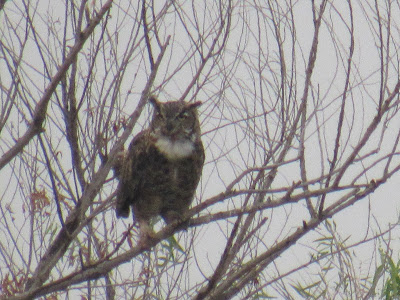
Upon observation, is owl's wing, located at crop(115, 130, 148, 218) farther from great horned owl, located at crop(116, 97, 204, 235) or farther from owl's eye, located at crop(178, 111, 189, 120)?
owl's eye, located at crop(178, 111, 189, 120)

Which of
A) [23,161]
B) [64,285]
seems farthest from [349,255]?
[64,285]

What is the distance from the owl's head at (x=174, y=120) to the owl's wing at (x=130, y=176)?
4.1 inches

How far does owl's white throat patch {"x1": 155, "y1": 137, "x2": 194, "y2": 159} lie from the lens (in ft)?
13.1

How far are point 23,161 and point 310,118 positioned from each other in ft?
5.48

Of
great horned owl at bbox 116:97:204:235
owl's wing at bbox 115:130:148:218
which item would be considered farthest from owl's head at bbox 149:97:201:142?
owl's wing at bbox 115:130:148:218

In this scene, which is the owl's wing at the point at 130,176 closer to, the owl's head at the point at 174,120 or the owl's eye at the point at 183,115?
the owl's head at the point at 174,120

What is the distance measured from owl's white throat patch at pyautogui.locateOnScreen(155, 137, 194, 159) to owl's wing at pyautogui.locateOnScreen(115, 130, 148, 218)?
9 centimetres

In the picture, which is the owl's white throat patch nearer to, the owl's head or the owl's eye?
the owl's head

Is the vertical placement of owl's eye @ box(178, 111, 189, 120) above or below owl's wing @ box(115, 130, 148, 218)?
above

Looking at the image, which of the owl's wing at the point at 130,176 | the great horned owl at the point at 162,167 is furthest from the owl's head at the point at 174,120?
the owl's wing at the point at 130,176

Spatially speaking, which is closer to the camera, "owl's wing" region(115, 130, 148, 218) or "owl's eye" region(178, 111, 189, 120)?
"owl's wing" region(115, 130, 148, 218)

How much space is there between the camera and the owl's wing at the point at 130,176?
3.99m

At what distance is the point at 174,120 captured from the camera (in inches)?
162

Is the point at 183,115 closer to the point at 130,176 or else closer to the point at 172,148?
the point at 172,148
